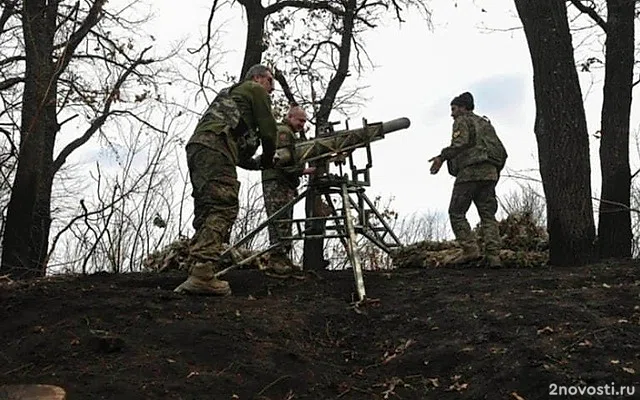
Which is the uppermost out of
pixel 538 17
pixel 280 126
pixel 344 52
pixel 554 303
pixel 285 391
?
pixel 344 52

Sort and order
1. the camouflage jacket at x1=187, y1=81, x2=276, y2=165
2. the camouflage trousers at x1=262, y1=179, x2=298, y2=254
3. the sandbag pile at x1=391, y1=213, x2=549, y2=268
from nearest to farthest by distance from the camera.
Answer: the camouflage jacket at x1=187, y1=81, x2=276, y2=165 → the camouflage trousers at x1=262, y1=179, x2=298, y2=254 → the sandbag pile at x1=391, y1=213, x2=549, y2=268

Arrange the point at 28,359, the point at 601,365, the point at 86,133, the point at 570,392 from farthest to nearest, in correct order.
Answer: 1. the point at 86,133
2. the point at 28,359
3. the point at 601,365
4. the point at 570,392

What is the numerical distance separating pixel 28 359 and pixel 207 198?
2.21 m

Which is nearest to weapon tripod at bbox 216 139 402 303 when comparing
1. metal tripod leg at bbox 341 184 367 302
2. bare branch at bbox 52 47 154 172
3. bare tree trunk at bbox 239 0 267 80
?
metal tripod leg at bbox 341 184 367 302

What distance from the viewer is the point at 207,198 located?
6.84 metres

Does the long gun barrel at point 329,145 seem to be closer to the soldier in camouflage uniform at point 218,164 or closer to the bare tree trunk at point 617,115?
the soldier in camouflage uniform at point 218,164

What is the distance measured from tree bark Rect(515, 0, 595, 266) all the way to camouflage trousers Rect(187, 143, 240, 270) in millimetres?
3658

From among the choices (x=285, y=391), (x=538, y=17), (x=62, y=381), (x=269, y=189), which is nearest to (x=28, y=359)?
(x=62, y=381)

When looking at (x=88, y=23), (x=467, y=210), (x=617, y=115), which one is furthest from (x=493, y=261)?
(x=88, y=23)

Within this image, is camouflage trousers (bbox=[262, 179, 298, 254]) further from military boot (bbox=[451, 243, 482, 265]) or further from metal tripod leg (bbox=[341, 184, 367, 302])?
military boot (bbox=[451, 243, 482, 265])

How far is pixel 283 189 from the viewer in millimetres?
9000

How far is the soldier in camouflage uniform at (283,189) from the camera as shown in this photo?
847 centimetres

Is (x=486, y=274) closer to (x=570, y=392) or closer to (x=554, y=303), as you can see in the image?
(x=554, y=303)

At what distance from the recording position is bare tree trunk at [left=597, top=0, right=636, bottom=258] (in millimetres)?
9836
